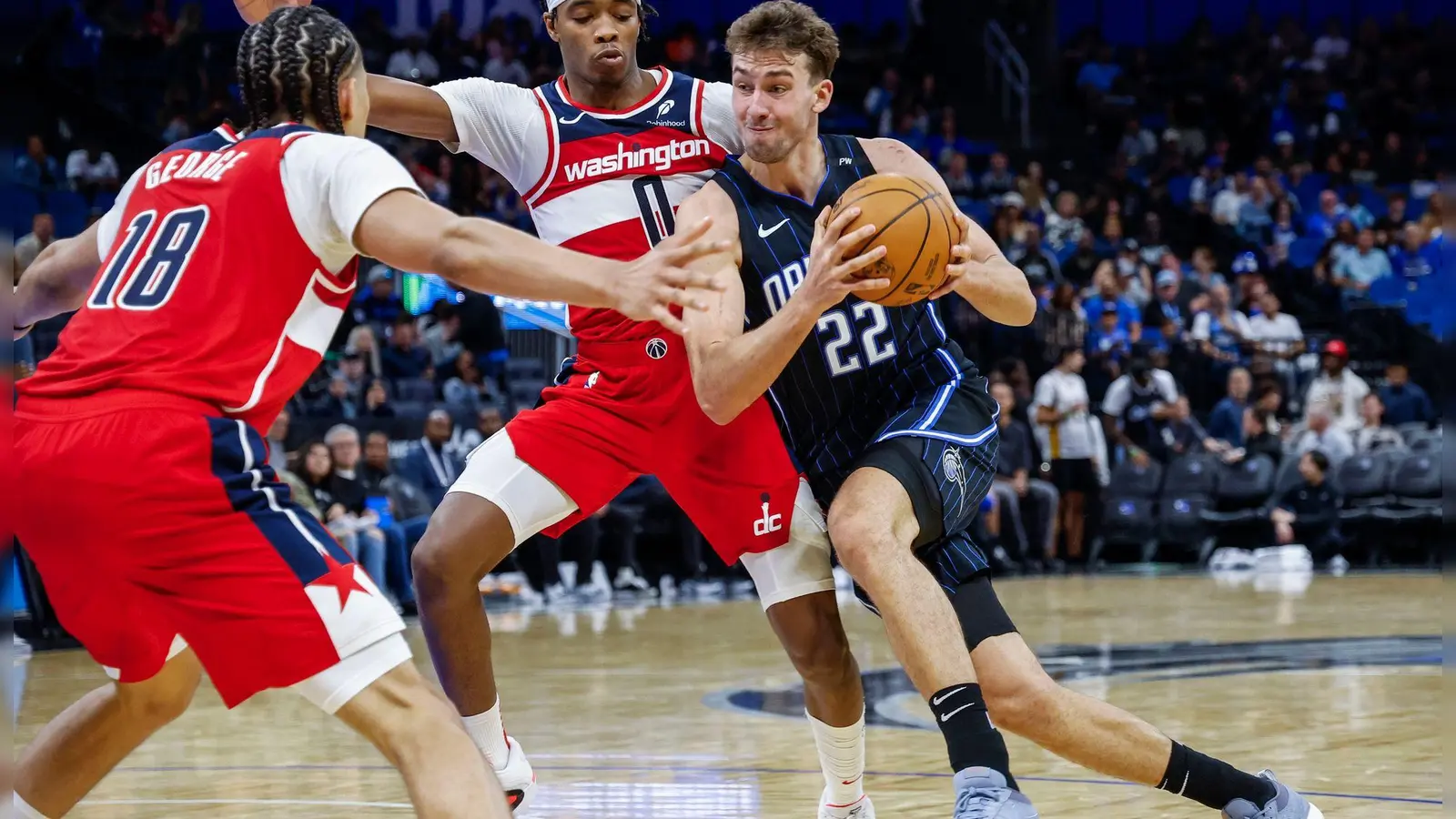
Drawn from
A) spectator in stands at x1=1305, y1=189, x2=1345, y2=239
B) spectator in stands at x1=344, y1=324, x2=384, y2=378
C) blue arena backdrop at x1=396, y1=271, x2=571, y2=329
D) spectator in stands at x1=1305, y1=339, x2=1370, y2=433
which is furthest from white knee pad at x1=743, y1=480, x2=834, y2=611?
spectator in stands at x1=1305, y1=189, x2=1345, y2=239

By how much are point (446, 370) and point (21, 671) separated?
19.3 ft

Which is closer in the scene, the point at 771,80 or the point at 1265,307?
the point at 771,80

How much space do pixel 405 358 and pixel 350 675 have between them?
12062 mm

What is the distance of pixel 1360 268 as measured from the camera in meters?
19.8

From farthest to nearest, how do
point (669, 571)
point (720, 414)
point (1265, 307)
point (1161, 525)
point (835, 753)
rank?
point (1265, 307), point (1161, 525), point (669, 571), point (835, 753), point (720, 414)

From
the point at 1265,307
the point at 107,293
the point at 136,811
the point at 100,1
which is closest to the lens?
the point at 107,293

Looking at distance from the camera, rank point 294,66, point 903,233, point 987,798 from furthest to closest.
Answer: point 903,233
point 987,798
point 294,66

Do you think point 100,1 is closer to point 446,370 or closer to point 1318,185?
point 446,370

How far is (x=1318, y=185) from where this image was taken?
74.5 feet

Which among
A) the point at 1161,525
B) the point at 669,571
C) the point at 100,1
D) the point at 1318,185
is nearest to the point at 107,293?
the point at 669,571

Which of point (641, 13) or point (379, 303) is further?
point (379, 303)

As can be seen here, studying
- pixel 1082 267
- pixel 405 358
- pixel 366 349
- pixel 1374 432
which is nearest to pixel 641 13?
pixel 366 349

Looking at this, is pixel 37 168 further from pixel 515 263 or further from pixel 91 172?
pixel 515 263

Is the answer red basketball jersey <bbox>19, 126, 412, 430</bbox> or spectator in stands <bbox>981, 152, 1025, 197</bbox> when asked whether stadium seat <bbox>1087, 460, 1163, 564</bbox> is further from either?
red basketball jersey <bbox>19, 126, 412, 430</bbox>
